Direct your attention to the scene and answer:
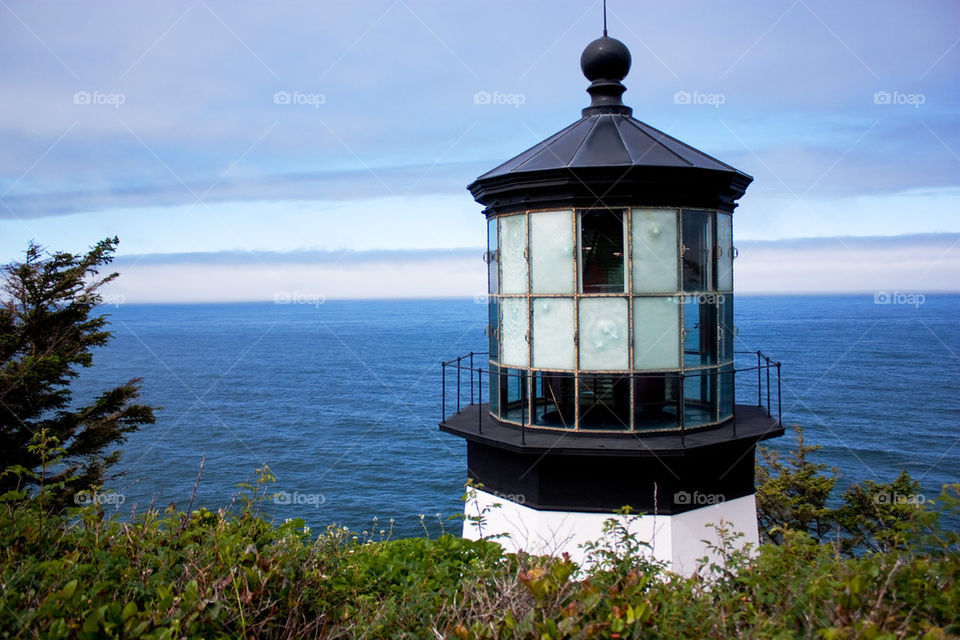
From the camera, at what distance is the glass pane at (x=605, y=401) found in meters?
6.83

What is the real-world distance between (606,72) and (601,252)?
8.15 ft

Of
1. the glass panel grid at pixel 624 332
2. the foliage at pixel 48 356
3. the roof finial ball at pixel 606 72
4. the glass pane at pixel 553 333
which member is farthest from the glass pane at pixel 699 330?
the foliage at pixel 48 356

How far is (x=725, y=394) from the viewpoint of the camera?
7363 millimetres

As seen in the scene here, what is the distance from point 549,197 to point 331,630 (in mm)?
4654

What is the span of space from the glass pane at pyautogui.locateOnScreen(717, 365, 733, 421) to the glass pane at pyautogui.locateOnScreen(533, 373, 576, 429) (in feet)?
5.51

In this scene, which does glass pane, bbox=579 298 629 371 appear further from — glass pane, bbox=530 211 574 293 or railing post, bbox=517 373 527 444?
railing post, bbox=517 373 527 444

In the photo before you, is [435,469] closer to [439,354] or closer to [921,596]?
[921,596]

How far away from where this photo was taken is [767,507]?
17.8 m

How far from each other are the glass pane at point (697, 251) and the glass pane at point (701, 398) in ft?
3.17

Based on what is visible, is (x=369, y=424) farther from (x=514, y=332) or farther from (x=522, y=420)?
(x=522, y=420)

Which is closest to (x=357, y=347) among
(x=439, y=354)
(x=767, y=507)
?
(x=439, y=354)

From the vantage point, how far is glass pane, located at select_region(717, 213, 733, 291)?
7176mm

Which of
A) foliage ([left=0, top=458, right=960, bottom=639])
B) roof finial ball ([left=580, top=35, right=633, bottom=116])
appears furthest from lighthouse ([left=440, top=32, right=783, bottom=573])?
foliage ([left=0, top=458, right=960, bottom=639])

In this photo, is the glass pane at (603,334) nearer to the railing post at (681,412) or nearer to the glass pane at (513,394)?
the railing post at (681,412)
